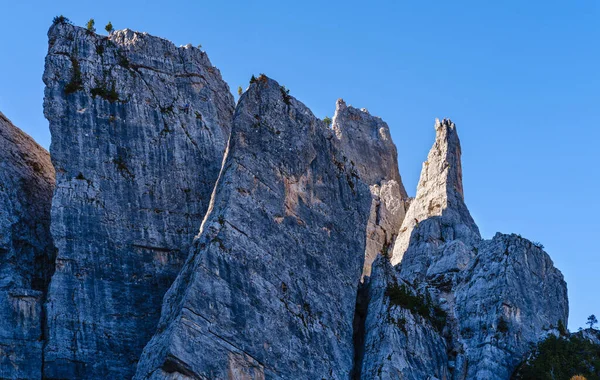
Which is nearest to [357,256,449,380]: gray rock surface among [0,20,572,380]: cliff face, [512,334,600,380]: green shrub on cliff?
[0,20,572,380]: cliff face

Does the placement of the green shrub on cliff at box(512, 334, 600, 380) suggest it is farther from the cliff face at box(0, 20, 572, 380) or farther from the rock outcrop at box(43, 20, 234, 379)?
the rock outcrop at box(43, 20, 234, 379)

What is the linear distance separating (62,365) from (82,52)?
2225 centimetres

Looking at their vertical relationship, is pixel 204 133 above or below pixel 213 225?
above

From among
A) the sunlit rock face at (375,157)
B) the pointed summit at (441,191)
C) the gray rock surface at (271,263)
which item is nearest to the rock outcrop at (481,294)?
the pointed summit at (441,191)

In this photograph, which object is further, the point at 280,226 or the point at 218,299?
the point at 280,226

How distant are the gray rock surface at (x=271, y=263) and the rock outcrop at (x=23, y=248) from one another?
777 cm

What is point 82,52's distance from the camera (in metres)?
67.7

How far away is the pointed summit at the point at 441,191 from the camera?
8231 centimetres

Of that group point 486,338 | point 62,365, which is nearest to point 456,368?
point 486,338

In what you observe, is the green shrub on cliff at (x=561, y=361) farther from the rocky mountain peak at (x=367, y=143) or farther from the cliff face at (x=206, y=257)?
the rocky mountain peak at (x=367, y=143)

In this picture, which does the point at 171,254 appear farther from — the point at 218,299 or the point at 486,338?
the point at 486,338

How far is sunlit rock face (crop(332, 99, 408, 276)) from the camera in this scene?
90.8m

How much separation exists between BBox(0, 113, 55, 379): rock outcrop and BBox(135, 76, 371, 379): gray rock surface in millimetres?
7767

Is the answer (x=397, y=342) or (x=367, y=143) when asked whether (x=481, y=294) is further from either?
(x=367, y=143)
